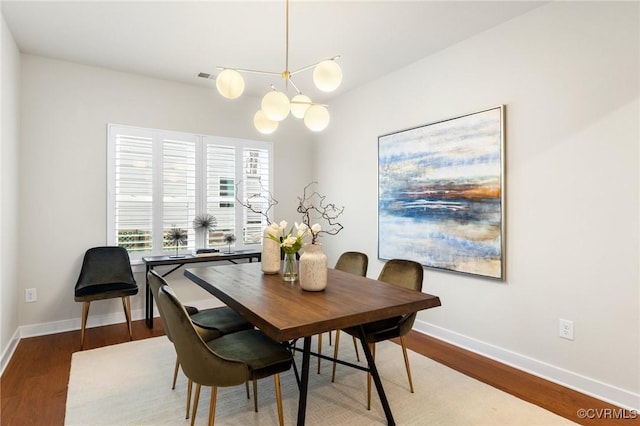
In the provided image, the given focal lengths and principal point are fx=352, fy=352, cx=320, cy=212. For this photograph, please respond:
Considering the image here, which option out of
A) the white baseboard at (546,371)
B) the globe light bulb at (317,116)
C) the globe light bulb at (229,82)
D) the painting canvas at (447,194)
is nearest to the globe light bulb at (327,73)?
the globe light bulb at (317,116)

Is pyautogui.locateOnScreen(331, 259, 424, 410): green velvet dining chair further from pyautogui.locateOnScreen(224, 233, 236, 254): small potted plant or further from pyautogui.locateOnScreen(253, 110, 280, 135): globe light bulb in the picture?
pyautogui.locateOnScreen(224, 233, 236, 254): small potted plant

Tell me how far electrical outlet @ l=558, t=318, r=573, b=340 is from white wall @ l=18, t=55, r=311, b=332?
398 centimetres

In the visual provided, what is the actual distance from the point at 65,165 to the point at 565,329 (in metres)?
4.65

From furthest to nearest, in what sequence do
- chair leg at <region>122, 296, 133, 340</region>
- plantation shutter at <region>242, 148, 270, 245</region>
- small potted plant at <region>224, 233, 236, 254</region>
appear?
plantation shutter at <region>242, 148, 270, 245</region>
small potted plant at <region>224, 233, 236, 254</region>
chair leg at <region>122, 296, 133, 340</region>

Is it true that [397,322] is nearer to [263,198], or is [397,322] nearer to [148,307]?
[148,307]

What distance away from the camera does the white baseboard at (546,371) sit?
221cm

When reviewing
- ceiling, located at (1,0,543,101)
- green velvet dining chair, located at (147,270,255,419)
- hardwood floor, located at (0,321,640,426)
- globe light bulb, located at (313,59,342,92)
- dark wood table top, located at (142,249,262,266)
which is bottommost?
hardwood floor, located at (0,321,640,426)

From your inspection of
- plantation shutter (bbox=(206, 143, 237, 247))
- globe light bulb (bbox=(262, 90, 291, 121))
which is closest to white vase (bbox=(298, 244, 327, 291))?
globe light bulb (bbox=(262, 90, 291, 121))

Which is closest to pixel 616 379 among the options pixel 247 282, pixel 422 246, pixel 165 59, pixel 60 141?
pixel 422 246

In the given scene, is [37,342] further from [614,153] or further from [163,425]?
[614,153]

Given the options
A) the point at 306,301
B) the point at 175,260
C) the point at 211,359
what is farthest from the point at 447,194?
the point at 175,260

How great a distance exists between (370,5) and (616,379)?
302 centimetres

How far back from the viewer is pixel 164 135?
409 cm

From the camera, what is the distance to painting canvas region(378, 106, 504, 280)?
9.47ft
